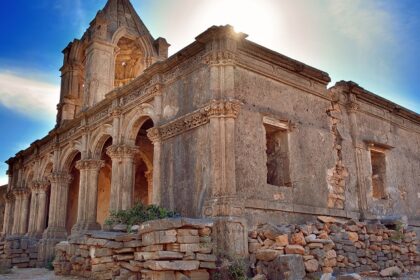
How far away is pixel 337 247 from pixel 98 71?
11207 millimetres

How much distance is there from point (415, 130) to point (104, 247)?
496 inches

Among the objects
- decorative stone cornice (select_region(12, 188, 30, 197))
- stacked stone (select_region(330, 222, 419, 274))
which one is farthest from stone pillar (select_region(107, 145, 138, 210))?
decorative stone cornice (select_region(12, 188, 30, 197))

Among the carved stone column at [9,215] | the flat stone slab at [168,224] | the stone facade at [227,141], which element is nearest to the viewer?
the flat stone slab at [168,224]

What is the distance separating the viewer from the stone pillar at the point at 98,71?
16609mm

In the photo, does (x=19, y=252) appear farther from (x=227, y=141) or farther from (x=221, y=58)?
(x=221, y=58)

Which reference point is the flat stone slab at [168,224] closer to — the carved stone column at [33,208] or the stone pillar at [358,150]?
the stone pillar at [358,150]

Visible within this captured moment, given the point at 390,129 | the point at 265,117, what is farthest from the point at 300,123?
the point at 390,129

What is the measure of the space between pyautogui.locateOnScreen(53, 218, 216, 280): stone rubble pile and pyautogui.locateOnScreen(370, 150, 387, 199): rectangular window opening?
25.4ft

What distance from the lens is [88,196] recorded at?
1497 cm

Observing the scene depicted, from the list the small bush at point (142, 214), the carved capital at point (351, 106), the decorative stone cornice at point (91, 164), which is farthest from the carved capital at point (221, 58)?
the decorative stone cornice at point (91, 164)

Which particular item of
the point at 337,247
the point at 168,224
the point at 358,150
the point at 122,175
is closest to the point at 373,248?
the point at 337,247

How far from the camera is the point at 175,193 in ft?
35.5

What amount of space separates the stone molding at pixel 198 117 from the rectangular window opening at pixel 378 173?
6752 millimetres

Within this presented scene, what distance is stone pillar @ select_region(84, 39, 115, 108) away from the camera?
654 inches
